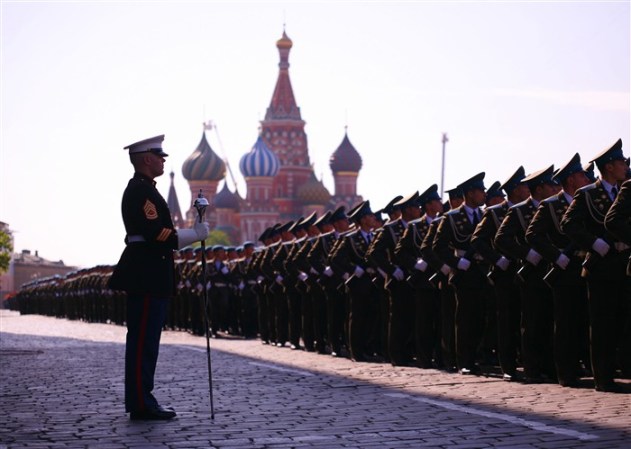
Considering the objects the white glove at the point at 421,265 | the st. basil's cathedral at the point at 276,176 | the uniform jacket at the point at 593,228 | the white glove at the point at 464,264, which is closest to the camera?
the uniform jacket at the point at 593,228

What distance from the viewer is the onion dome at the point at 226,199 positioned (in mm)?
162750

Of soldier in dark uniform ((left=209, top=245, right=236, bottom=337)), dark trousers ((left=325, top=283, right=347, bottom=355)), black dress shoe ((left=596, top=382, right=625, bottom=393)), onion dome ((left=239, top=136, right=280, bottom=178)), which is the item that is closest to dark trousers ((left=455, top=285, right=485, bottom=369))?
black dress shoe ((left=596, top=382, right=625, bottom=393))

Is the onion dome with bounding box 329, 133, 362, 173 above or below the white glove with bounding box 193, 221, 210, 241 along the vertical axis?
above

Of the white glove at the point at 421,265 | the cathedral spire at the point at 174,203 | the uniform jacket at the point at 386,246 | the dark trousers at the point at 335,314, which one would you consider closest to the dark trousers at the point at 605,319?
the white glove at the point at 421,265

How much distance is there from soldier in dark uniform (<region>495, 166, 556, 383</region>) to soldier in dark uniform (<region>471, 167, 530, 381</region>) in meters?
0.37

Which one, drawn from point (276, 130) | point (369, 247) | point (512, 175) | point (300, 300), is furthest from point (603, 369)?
point (276, 130)

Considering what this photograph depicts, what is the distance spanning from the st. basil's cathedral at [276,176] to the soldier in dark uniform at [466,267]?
14101cm

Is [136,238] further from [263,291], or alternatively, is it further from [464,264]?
[263,291]

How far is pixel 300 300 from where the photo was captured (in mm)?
22422

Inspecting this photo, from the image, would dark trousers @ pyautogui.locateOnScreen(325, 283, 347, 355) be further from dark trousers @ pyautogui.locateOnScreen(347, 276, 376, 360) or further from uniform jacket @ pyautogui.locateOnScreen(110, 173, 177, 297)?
uniform jacket @ pyautogui.locateOnScreen(110, 173, 177, 297)

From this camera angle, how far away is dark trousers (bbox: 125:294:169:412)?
32.8 ft

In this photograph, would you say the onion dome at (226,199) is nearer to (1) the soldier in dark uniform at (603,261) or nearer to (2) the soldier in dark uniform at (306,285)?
(2) the soldier in dark uniform at (306,285)

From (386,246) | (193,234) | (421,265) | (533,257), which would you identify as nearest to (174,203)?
(386,246)

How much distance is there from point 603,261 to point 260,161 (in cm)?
14506
